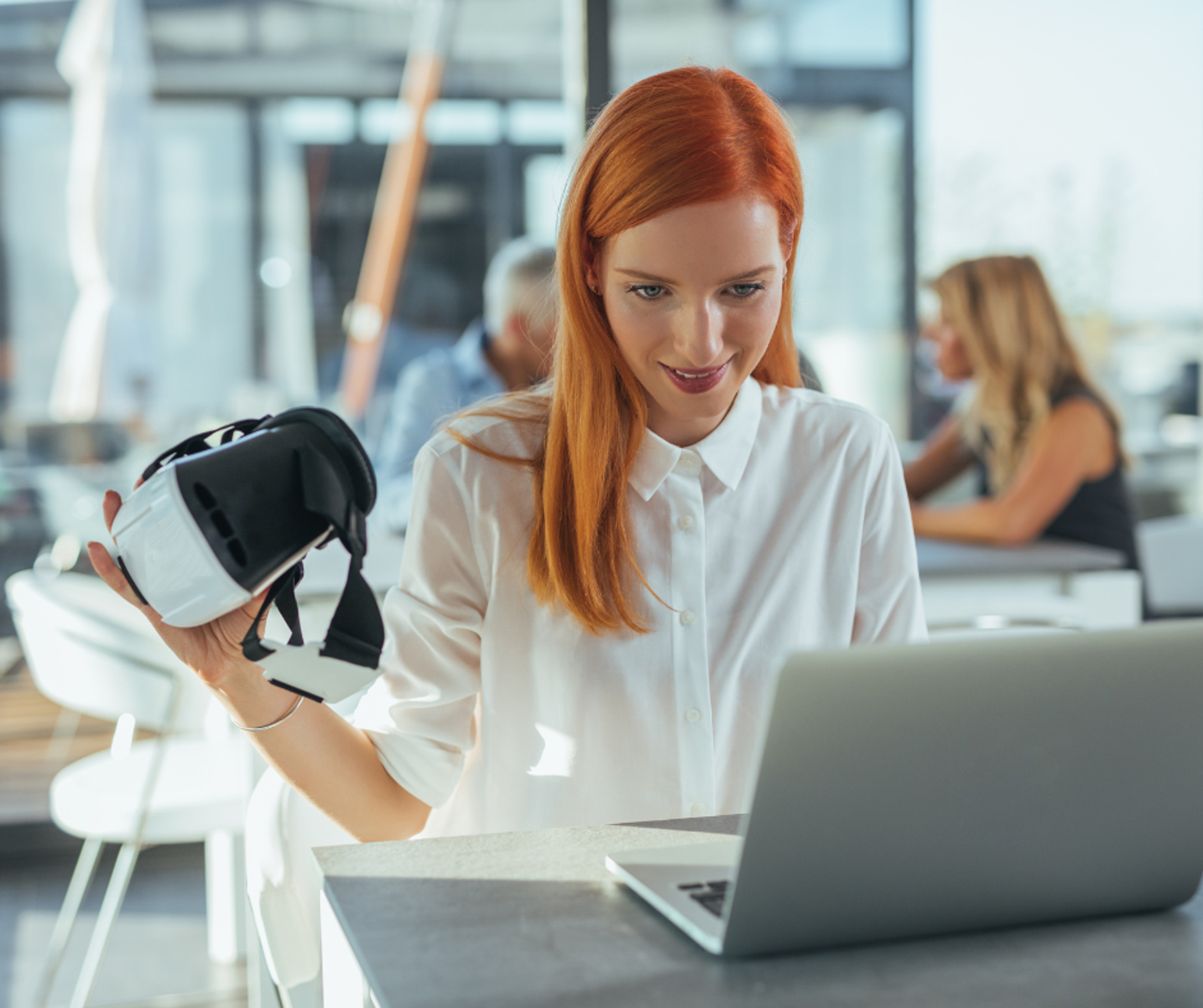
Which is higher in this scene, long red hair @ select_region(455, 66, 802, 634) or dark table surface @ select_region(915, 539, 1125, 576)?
long red hair @ select_region(455, 66, 802, 634)

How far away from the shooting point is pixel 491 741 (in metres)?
1.32

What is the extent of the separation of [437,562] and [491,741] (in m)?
0.20

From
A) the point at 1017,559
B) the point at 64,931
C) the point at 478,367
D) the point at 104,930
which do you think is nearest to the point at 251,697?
the point at 104,930

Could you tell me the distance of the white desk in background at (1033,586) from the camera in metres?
2.75

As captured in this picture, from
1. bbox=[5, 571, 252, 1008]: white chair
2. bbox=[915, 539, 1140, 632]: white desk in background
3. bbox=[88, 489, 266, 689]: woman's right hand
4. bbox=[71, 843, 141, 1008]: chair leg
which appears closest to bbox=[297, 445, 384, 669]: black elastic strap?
bbox=[88, 489, 266, 689]: woman's right hand

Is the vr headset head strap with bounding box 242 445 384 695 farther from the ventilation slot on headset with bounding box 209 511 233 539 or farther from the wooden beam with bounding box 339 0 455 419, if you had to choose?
the wooden beam with bounding box 339 0 455 419

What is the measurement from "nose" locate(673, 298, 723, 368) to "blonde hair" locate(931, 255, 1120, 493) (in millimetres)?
2066

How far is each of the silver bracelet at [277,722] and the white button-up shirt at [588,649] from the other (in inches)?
5.2

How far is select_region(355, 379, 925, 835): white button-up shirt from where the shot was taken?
1.28 metres

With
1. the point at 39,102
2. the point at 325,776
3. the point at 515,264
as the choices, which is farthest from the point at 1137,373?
the point at 325,776

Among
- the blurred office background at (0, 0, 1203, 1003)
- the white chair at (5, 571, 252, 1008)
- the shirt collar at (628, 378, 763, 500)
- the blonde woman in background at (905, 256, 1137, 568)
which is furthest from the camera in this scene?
the blurred office background at (0, 0, 1203, 1003)

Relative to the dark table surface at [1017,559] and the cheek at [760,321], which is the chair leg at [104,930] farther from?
the dark table surface at [1017,559]

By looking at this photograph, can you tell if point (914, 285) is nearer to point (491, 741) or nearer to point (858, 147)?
point (858, 147)

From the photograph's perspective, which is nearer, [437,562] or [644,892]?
[644,892]
